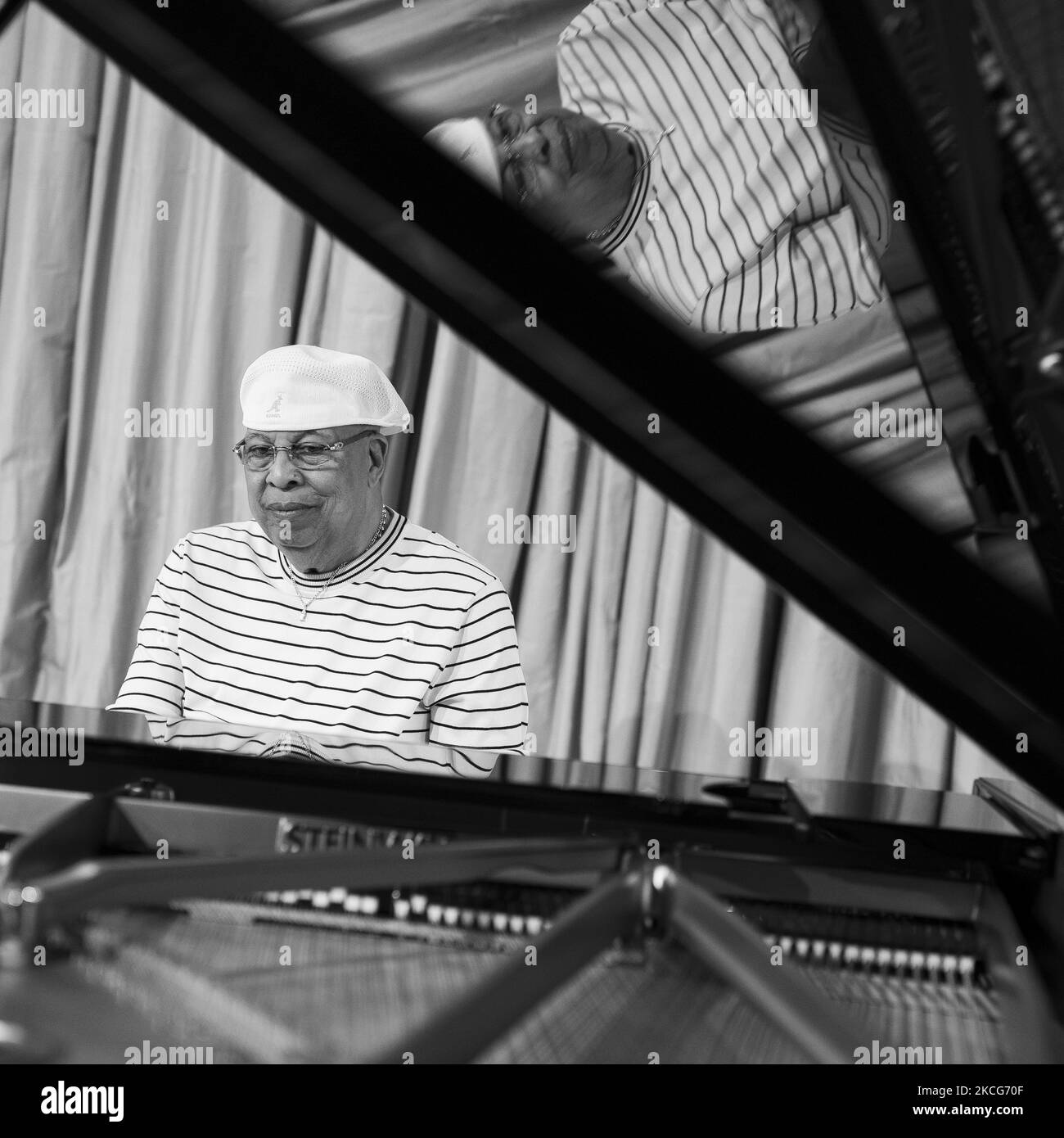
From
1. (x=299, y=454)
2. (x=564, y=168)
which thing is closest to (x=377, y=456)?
(x=299, y=454)

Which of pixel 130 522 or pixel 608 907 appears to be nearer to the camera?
pixel 608 907

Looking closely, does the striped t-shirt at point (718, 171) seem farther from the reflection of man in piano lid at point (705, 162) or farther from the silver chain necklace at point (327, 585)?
the silver chain necklace at point (327, 585)

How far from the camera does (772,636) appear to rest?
3.35m

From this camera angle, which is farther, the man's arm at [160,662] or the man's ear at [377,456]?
the man's ear at [377,456]

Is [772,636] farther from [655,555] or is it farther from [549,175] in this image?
[549,175]

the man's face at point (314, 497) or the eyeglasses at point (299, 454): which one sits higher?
the eyeglasses at point (299, 454)

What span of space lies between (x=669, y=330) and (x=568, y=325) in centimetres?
10

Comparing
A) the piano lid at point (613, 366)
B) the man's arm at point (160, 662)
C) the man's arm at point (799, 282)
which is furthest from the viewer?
the man's arm at point (160, 662)

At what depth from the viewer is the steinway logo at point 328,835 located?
4.30 ft

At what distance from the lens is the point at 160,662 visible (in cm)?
240

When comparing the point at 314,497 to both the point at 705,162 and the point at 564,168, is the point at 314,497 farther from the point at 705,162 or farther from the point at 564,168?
the point at 705,162

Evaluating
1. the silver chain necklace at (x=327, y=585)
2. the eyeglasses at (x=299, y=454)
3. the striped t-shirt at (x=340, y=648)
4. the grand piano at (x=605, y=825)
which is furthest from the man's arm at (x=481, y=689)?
the grand piano at (x=605, y=825)

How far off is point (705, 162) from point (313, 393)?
38.1 inches
